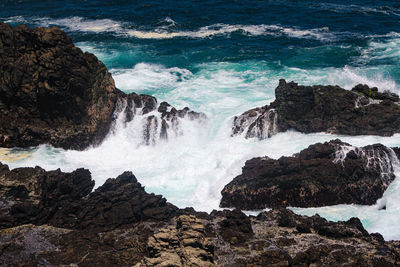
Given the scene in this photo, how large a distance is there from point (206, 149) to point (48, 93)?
10204mm

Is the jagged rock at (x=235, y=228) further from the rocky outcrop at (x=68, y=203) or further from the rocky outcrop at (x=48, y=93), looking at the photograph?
the rocky outcrop at (x=48, y=93)

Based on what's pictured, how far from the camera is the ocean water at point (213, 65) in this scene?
22703mm

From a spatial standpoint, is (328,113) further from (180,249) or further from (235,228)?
(180,249)

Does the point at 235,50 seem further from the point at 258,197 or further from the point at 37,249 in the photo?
the point at 37,249

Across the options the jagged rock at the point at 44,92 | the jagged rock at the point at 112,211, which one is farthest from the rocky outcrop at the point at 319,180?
the jagged rock at the point at 44,92

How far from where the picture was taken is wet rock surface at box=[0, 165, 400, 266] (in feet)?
40.7

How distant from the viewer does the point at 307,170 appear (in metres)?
19.7

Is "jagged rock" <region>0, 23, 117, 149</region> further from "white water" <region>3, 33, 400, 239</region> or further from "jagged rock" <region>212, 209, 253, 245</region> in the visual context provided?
"jagged rock" <region>212, 209, 253, 245</region>

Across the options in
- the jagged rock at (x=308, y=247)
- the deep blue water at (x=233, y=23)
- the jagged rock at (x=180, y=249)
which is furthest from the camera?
the deep blue water at (x=233, y=23)

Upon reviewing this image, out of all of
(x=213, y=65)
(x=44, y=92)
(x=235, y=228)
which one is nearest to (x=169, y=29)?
(x=213, y=65)

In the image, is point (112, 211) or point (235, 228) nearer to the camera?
point (235, 228)

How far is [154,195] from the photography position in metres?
17.6

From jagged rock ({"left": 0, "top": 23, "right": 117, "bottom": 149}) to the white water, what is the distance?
1114 millimetres

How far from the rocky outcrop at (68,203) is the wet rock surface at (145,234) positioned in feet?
0.12
